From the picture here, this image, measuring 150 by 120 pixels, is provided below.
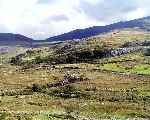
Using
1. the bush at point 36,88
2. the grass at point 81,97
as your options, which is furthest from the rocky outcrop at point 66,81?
the bush at point 36,88

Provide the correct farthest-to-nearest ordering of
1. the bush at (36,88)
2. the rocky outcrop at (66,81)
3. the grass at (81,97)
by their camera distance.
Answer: the rocky outcrop at (66,81) < the bush at (36,88) < the grass at (81,97)

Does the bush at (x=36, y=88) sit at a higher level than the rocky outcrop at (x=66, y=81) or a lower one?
lower

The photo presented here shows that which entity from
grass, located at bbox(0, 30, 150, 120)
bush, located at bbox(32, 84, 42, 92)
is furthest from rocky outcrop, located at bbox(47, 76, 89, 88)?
bush, located at bbox(32, 84, 42, 92)

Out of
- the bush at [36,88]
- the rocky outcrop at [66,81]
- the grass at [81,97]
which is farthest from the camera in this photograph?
the rocky outcrop at [66,81]

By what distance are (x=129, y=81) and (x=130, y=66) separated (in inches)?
1581

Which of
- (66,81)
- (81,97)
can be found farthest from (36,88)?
(81,97)

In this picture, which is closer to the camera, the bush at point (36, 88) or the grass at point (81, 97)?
the grass at point (81, 97)

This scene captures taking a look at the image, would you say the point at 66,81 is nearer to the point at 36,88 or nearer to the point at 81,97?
the point at 36,88

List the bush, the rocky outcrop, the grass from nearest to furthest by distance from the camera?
the grass → the bush → the rocky outcrop

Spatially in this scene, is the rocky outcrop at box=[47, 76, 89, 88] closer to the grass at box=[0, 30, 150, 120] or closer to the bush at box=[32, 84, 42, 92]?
the grass at box=[0, 30, 150, 120]

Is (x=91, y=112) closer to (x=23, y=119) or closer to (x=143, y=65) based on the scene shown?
(x=23, y=119)

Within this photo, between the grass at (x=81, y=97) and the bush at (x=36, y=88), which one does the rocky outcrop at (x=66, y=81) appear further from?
the bush at (x=36, y=88)

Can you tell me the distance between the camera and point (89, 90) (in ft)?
319

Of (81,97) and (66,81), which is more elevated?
(66,81)
